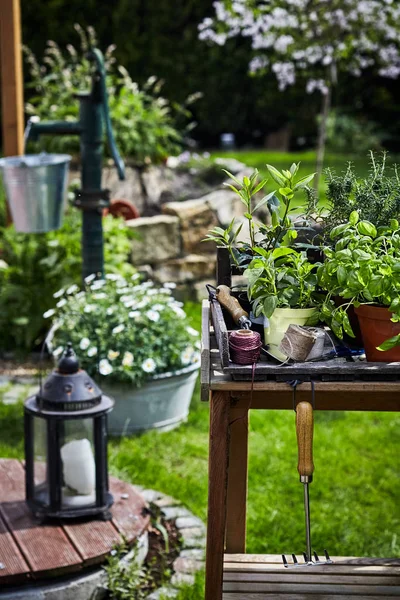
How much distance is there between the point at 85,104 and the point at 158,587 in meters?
2.13

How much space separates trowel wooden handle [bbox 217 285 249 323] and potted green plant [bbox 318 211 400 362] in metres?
0.18

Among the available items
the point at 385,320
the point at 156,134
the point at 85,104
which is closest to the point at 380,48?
the point at 156,134

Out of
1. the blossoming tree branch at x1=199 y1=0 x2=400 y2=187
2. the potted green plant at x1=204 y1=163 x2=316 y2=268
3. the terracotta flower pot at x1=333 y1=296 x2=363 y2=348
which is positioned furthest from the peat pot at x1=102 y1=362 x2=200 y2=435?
the blossoming tree branch at x1=199 y1=0 x2=400 y2=187

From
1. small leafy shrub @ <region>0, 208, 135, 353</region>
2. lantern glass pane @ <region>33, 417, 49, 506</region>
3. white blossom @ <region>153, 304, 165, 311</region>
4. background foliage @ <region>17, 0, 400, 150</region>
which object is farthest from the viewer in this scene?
background foliage @ <region>17, 0, 400, 150</region>

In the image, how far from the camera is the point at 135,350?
391cm

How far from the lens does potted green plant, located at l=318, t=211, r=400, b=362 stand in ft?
6.12

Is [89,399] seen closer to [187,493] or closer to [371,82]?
[187,493]

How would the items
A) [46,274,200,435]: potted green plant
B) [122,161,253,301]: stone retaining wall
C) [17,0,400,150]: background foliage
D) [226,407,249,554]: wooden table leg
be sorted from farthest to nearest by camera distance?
[17,0,400,150]: background foliage < [122,161,253,301]: stone retaining wall < [46,274,200,435]: potted green plant < [226,407,249,554]: wooden table leg

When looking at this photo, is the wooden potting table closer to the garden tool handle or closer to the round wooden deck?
the garden tool handle

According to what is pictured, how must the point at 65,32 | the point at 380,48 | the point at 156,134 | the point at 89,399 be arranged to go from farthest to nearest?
the point at 65,32
the point at 380,48
the point at 156,134
the point at 89,399

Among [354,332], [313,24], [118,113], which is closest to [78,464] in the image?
[354,332]

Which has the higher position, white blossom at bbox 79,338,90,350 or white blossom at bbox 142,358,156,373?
white blossom at bbox 79,338,90,350

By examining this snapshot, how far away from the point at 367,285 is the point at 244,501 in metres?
0.86

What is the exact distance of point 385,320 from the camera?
1.87 meters
